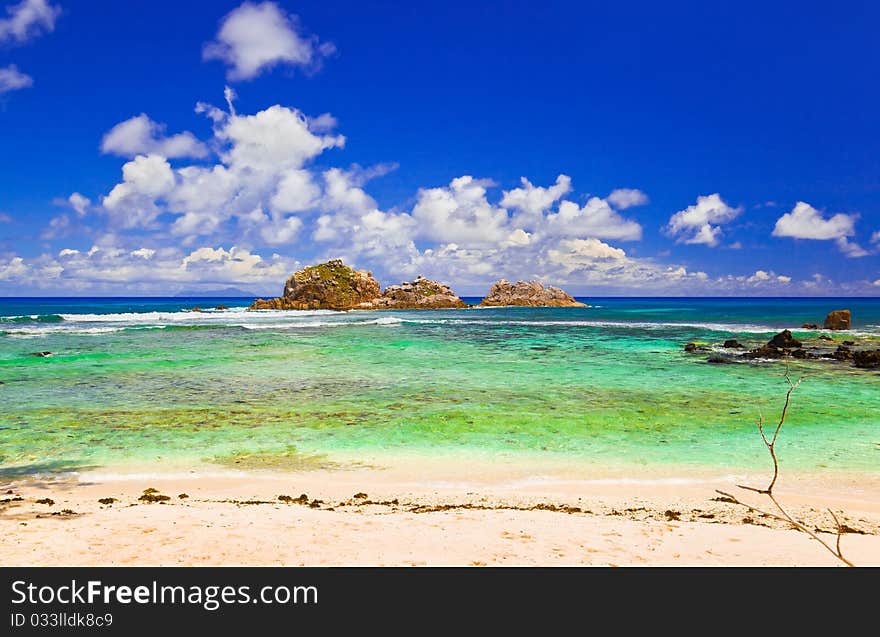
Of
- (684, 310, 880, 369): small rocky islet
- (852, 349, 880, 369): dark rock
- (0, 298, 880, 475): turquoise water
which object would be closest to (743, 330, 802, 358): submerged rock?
(684, 310, 880, 369): small rocky islet

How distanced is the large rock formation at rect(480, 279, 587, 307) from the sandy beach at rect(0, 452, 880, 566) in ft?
471

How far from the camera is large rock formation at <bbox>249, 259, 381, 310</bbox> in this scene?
119 m

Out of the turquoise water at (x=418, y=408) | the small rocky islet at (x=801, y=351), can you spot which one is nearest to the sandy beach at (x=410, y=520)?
the turquoise water at (x=418, y=408)

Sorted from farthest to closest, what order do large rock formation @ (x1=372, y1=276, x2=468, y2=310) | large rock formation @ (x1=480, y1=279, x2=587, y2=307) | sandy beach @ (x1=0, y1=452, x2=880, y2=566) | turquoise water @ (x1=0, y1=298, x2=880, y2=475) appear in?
large rock formation @ (x1=480, y1=279, x2=587, y2=307) → large rock formation @ (x1=372, y1=276, x2=468, y2=310) → turquoise water @ (x1=0, y1=298, x2=880, y2=475) → sandy beach @ (x1=0, y1=452, x2=880, y2=566)

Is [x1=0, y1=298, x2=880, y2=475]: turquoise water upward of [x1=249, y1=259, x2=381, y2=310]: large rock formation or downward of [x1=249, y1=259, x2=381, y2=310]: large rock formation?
downward

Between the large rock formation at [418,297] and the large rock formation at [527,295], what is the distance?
23377 millimetres

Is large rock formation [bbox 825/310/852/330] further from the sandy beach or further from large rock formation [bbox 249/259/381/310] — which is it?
large rock formation [bbox 249/259/381/310]

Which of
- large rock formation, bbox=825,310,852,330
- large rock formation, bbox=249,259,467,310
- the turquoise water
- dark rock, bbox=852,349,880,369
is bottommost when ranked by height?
the turquoise water

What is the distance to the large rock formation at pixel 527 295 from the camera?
154m

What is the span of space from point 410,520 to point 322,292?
114784 mm

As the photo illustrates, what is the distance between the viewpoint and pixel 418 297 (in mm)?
128625

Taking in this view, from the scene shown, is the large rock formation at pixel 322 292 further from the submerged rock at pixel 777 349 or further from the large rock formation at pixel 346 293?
the submerged rock at pixel 777 349
